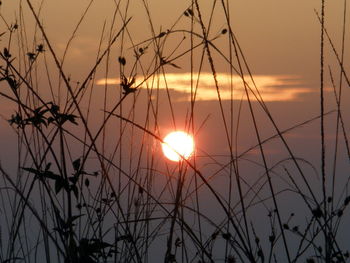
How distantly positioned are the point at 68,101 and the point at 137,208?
2.67 ft

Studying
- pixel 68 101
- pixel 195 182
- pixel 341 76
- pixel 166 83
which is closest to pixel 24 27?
pixel 166 83

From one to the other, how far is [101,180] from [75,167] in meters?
0.65

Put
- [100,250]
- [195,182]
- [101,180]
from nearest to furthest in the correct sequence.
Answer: [100,250], [195,182], [101,180]

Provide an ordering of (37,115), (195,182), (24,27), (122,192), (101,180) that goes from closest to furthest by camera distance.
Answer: (37,115), (195,182), (101,180), (122,192), (24,27)

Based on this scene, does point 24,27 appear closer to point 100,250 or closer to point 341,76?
point 100,250

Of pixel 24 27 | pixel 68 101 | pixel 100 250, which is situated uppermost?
pixel 24 27

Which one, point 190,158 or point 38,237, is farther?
point 38,237

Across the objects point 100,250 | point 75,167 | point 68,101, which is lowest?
point 100,250

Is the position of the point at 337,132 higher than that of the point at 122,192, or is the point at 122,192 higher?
the point at 122,192

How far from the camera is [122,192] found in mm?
2910

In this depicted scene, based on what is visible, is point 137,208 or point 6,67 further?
point 137,208

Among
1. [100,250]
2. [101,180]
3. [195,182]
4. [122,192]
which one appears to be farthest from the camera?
[122,192]

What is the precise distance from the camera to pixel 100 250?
2.22 metres

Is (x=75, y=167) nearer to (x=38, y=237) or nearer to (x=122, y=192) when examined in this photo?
(x=122, y=192)
